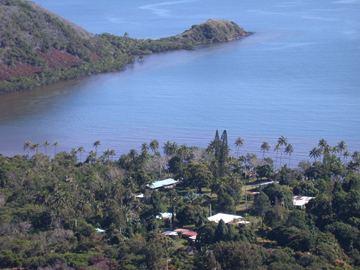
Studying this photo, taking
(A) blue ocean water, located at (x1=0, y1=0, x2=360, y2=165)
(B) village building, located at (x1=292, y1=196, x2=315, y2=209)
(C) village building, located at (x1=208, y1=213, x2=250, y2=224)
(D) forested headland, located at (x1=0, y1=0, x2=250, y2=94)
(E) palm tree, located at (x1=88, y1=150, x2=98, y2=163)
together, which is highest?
(D) forested headland, located at (x1=0, y1=0, x2=250, y2=94)

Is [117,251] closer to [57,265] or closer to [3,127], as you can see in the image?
[57,265]

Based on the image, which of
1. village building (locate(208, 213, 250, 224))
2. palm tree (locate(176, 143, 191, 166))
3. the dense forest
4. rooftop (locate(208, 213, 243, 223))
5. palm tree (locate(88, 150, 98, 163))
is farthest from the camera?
palm tree (locate(88, 150, 98, 163))

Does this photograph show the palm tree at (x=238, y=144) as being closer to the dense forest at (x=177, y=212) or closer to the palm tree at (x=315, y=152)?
the dense forest at (x=177, y=212)

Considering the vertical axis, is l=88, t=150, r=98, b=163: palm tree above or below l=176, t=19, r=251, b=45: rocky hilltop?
below

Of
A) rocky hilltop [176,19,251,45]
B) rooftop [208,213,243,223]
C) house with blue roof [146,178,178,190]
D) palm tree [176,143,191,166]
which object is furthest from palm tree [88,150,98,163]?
rocky hilltop [176,19,251,45]

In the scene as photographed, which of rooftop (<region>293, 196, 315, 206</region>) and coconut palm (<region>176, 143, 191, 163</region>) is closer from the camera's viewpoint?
rooftop (<region>293, 196, 315, 206</region>)

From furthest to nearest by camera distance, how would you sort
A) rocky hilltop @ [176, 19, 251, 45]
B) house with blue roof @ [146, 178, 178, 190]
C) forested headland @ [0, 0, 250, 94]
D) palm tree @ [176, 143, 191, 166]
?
rocky hilltop @ [176, 19, 251, 45] < forested headland @ [0, 0, 250, 94] < palm tree @ [176, 143, 191, 166] < house with blue roof @ [146, 178, 178, 190]

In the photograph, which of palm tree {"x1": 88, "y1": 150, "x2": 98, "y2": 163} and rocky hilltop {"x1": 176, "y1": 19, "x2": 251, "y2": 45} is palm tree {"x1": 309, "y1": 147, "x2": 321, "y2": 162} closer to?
palm tree {"x1": 88, "y1": 150, "x2": 98, "y2": 163}
